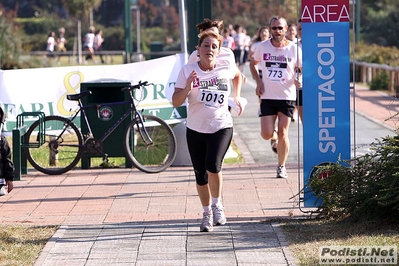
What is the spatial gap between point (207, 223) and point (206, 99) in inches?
42.1

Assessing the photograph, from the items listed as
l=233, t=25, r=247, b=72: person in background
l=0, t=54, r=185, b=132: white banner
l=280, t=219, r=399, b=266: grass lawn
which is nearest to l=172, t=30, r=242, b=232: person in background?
l=280, t=219, r=399, b=266: grass lawn

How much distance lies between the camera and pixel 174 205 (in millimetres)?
8898

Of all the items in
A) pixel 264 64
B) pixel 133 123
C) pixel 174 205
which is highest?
pixel 264 64

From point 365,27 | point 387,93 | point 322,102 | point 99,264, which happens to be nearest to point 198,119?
point 322,102

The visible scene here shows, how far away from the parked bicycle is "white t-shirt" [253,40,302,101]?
1.47m

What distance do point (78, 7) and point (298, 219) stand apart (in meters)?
42.9

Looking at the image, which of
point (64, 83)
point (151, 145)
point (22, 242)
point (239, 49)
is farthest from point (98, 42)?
point (22, 242)

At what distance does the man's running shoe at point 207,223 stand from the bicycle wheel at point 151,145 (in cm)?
347

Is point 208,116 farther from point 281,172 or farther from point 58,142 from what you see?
point 58,142

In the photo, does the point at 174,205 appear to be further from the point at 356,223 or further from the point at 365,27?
the point at 365,27

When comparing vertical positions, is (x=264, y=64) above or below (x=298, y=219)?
above

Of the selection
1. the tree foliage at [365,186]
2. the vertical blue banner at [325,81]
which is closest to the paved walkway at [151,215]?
the tree foliage at [365,186]

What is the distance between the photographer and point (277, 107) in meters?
10.3

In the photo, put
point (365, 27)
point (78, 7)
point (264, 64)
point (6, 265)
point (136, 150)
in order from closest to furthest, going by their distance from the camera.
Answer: point (6, 265) < point (264, 64) < point (136, 150) < point (78, 7) < point (365, 27)
